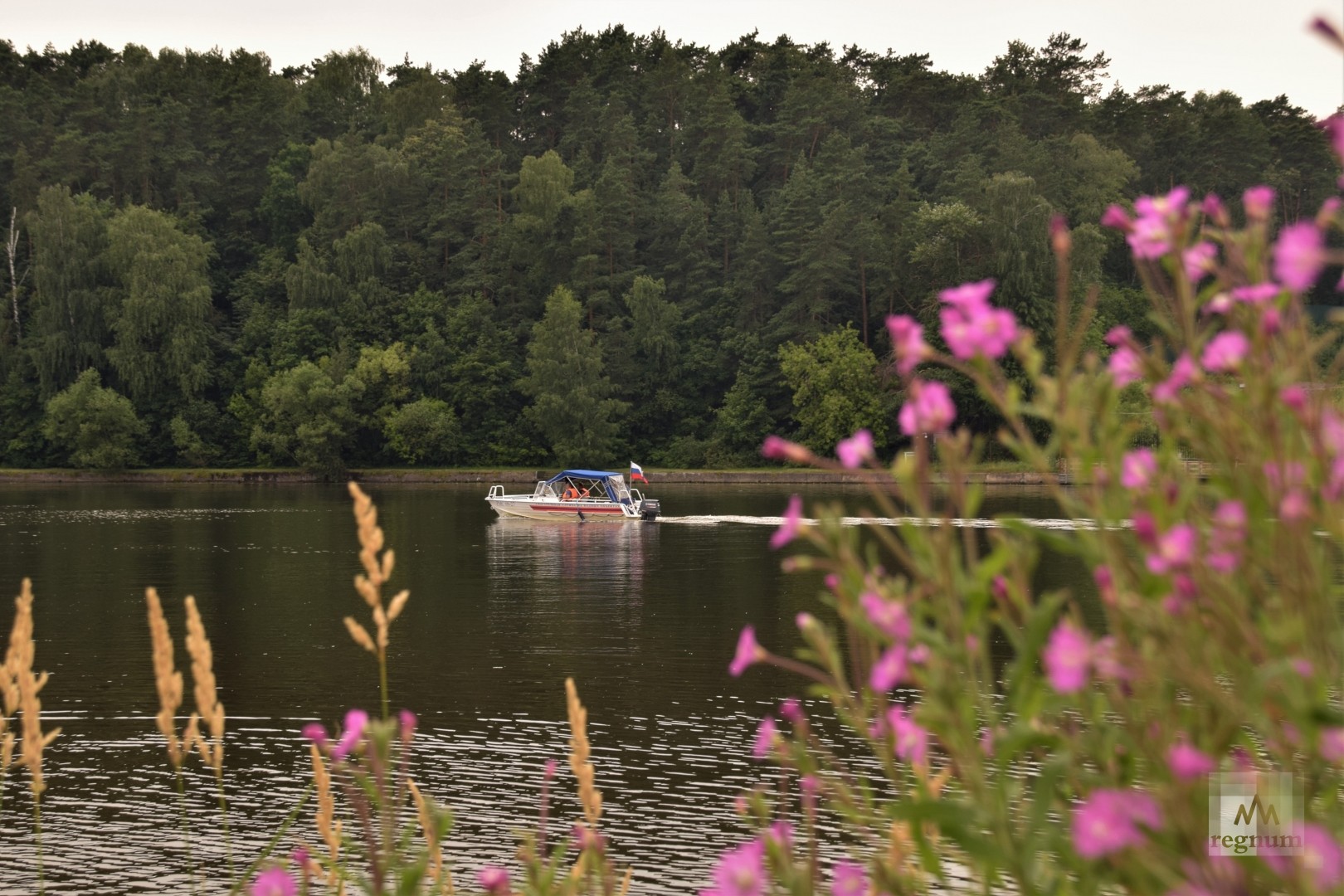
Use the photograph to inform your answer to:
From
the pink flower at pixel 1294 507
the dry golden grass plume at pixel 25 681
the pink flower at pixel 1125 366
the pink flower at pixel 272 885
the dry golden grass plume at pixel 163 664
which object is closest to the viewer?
the pink flower at pixel 1294 507

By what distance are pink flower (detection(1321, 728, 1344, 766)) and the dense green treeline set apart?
66.7 m

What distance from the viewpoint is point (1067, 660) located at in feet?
4.94

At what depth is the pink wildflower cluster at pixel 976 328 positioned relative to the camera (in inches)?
67.7

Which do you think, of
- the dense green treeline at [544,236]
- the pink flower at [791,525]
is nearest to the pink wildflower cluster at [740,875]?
the pink flower at [791,525]

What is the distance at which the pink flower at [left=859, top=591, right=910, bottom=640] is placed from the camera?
183 centimetres

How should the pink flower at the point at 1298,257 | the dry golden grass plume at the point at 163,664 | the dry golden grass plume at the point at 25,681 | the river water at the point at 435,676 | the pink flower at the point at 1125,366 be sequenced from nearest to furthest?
the pink flower at the point at 1298,257
the pink flower at the point at 1125,366
the dry golden grass plume at the point at 163,664
the dry golden grass plume at the point at 25,681
the river water at the point at 435,676

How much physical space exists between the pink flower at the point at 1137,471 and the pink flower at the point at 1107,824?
46 cm

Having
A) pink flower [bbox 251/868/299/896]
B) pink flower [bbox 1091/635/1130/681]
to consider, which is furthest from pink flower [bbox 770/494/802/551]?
pink flower [bbox 251/868/299/896]

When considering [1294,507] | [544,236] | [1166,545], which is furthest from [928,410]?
[544,236]

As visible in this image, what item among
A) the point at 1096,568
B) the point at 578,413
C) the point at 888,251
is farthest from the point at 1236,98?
the point at 1096,568

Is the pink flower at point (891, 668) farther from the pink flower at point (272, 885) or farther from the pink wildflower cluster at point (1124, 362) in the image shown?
the pink flower at point (272, 885)

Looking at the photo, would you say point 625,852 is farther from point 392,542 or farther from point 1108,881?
point 392,542

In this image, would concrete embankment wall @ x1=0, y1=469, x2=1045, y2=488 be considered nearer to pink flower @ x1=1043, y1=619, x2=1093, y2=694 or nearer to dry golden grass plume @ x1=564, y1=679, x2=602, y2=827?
dry golden grass plume @ x1=564, y1=679, x2=602, y2=827

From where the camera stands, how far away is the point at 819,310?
244 feet
